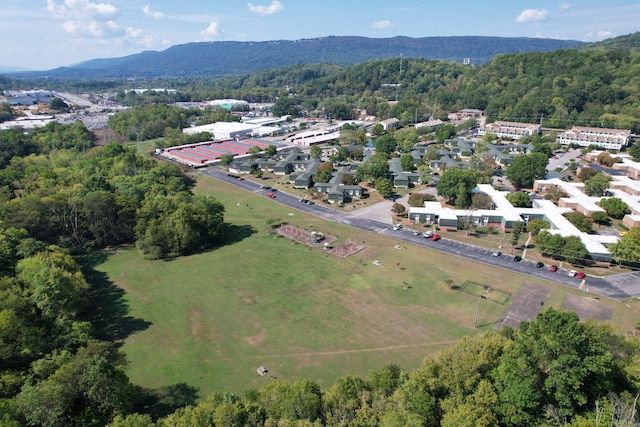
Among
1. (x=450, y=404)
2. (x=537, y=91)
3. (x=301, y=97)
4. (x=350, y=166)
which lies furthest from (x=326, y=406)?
(x=301, y=97)

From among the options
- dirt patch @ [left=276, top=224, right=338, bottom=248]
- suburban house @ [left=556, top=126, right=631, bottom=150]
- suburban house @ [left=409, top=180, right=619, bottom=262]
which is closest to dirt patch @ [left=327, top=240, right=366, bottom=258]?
dirt patch @ [left=276, top=224, right=338, bottom=248]

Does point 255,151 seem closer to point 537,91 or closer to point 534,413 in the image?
point 534,413

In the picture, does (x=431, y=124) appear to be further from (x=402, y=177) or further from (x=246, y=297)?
(x=246, y=297)

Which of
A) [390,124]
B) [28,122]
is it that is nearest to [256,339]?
[390,124]

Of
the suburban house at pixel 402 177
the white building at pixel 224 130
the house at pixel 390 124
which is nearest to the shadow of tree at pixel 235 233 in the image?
the suburban house at pixel 402 177

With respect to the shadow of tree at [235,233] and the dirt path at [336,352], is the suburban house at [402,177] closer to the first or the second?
the shadow of tree at [235,233]

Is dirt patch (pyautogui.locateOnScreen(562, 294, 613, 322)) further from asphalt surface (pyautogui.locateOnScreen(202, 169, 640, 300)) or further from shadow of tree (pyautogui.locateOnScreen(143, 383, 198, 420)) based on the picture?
shadow of tree (pyautogui.locateOnScreen(143, 383, 198, 420))
